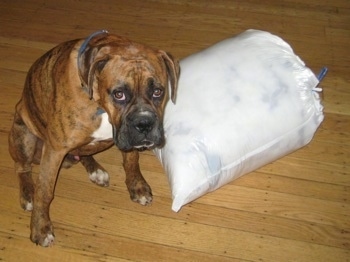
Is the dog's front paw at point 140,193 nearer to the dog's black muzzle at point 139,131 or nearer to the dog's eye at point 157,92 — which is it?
the dog's black muzzle at point 139,131

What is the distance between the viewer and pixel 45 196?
6.77 feet

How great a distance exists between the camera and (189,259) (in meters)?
2.13

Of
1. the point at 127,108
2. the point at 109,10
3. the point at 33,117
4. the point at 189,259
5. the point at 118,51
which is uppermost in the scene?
the point at 118,51

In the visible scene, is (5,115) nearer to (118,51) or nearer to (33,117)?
(33,117)

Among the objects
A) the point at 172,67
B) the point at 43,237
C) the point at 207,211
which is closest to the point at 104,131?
the point at 172,67

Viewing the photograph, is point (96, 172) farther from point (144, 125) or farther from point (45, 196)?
point (144, 125)

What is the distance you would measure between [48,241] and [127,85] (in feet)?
3.14

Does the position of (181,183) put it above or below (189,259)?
above

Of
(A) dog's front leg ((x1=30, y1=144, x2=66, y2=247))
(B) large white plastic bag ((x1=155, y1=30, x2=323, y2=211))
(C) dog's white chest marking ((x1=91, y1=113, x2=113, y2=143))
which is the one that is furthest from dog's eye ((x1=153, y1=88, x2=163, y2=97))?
(A) dog's front leg ((x1=30, y1=144, x2=66, y2=247))

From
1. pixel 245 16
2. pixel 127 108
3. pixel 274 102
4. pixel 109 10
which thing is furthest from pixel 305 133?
pixel 109 10

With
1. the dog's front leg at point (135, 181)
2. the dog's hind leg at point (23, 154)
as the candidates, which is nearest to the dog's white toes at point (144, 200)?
the dog's front leg at point (135, 181)

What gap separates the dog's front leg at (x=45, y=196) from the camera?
6.53ft

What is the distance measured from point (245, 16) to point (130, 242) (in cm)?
244

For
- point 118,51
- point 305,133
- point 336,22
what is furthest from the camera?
point 336,22
